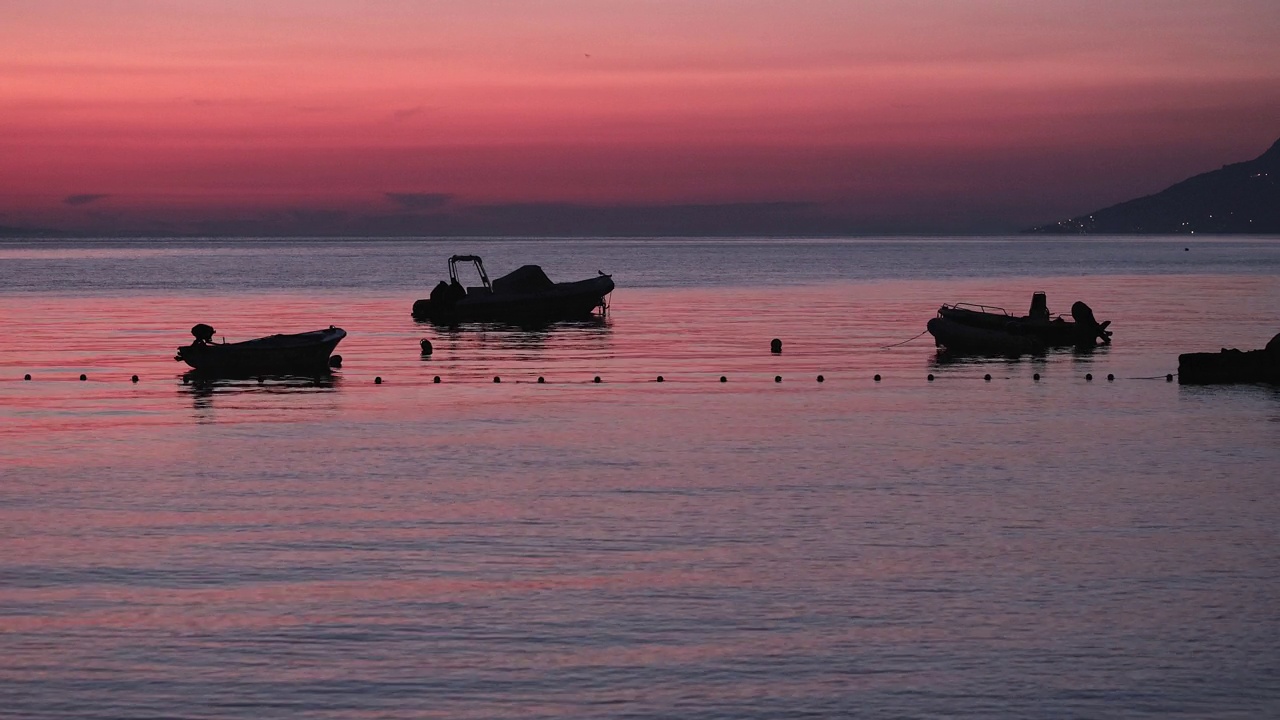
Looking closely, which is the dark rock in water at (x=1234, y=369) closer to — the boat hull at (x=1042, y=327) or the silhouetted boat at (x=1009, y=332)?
the silhouetted boat at (x=1009, y=332)

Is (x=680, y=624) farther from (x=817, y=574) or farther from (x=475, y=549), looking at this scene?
(x=475, y=549)

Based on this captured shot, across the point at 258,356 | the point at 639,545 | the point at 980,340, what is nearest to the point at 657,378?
the point at 258,356

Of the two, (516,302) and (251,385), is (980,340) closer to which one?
(251,385)

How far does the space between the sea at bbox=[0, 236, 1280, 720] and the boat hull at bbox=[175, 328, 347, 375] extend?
1027 mm

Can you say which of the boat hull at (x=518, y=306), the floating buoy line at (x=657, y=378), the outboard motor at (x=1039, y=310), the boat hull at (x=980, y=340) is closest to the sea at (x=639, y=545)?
the floating buoy line at (x=657, y=378)

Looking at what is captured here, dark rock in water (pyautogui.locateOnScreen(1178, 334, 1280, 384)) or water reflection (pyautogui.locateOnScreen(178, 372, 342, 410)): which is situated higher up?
water reflection (pyautogui.locateOnScreen(178, 372, 342, 410))

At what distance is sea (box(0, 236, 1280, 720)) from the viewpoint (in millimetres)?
13352

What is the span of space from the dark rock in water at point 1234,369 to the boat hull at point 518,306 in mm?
38998

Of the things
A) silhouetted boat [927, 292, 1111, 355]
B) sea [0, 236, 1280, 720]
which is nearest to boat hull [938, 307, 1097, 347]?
silhouetted boat [927, 292, 1111, 355]

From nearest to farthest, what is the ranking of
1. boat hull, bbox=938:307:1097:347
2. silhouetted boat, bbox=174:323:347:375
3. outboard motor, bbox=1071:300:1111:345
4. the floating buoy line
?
the floating buoy line < silhouetted boat, bbox=174:323:347:375 < boat hull, bbox=938:307:1097:347 < outboard motor, bbox=1071:300:1111:345

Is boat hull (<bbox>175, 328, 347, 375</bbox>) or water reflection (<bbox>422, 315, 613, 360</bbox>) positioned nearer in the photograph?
boat hull (<bbox>175, 328, 347, 375</bbox>)

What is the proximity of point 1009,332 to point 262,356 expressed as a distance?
27.7 m

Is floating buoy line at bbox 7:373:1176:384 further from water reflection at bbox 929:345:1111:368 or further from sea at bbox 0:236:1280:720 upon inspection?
water reflection at bbox 929:345:1111:368

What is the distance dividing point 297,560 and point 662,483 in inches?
312
